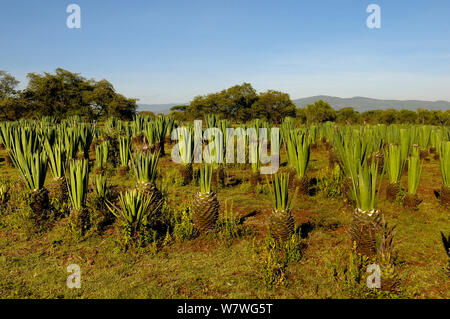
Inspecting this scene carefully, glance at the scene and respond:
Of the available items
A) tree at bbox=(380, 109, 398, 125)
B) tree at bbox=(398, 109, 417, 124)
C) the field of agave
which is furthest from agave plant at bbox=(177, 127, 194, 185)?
tree at bbox=(398, 109, 417, 124)

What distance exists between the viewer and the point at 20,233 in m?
4.43

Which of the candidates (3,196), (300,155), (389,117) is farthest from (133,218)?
(389,117)

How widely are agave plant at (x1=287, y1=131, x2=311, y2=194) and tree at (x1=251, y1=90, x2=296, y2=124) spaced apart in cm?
3850

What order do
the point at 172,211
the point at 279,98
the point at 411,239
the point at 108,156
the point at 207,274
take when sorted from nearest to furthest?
the point at 207,274, the point at 411,239, the point at 172,211, the point at 108,156, the point at 279,98

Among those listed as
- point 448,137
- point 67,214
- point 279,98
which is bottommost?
point 67,214

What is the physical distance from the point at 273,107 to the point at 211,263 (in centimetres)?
4315

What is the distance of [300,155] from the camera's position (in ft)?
19.3

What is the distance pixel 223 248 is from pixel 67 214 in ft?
9.77

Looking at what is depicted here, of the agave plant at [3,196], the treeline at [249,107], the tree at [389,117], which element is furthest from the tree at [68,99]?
the tree at [389,117]

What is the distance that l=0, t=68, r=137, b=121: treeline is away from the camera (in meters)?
32.3

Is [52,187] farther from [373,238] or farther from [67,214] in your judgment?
[373,238]

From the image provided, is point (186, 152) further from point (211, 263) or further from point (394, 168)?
point (394, 168)
